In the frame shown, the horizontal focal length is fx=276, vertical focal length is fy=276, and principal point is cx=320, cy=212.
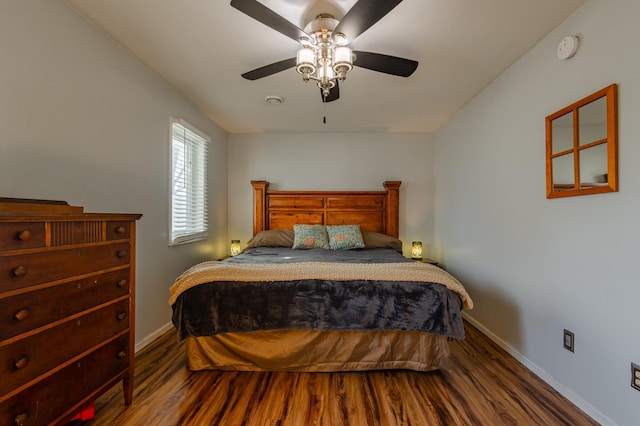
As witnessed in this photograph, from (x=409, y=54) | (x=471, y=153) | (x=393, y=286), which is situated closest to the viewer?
(x=393, y=286)

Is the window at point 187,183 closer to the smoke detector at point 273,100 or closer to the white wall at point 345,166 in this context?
the white wall at point 345,166

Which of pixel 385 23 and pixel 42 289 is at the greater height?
pixel 385 23

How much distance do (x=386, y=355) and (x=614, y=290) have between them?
137cm

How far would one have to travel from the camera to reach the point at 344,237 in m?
3.58

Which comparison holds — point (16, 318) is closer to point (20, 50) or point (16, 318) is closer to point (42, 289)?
point (42, 289)

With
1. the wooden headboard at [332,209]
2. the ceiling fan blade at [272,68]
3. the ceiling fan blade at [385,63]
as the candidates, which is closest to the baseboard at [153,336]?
the wooden headboard at [332,209]

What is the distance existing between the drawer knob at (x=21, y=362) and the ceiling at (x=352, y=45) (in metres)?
1.94

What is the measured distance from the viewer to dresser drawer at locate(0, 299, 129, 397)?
40.6 inches

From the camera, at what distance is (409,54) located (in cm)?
218

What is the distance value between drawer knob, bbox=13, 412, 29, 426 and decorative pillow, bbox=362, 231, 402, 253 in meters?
3.11

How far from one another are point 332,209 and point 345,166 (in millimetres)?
698

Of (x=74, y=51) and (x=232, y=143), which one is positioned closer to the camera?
(x=74, y=51)

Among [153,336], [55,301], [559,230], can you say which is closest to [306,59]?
[55,301]

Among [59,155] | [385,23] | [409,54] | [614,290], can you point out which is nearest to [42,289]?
[59,155]
